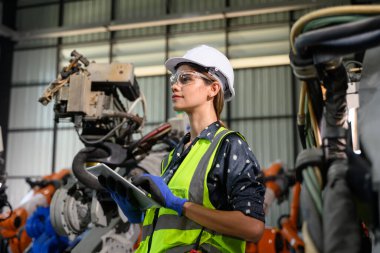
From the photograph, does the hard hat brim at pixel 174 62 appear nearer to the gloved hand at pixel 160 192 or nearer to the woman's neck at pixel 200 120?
the woman's neck at pixel 200 120

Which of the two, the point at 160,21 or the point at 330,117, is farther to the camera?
the point at 160,21

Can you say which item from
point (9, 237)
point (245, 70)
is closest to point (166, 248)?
point (9, 237)

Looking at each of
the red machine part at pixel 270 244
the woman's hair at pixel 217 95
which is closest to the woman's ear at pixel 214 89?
the woman's hair at pixel 217 95

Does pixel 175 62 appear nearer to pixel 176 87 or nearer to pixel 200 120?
pixel 176 87

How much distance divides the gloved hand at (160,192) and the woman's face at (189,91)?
1.39ft

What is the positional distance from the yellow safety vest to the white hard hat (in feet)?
1.16

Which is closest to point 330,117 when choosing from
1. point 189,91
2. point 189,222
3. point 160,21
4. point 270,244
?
point 189,222

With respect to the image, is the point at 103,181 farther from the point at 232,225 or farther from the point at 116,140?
the point at 116,140

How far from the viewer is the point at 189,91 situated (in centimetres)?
201

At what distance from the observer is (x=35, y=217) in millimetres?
4828

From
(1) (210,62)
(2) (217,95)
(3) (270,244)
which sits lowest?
(3) (270,244)

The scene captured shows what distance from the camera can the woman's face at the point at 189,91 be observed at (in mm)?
2006

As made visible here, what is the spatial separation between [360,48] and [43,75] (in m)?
11.9

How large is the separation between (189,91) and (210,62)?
17 centimetres
